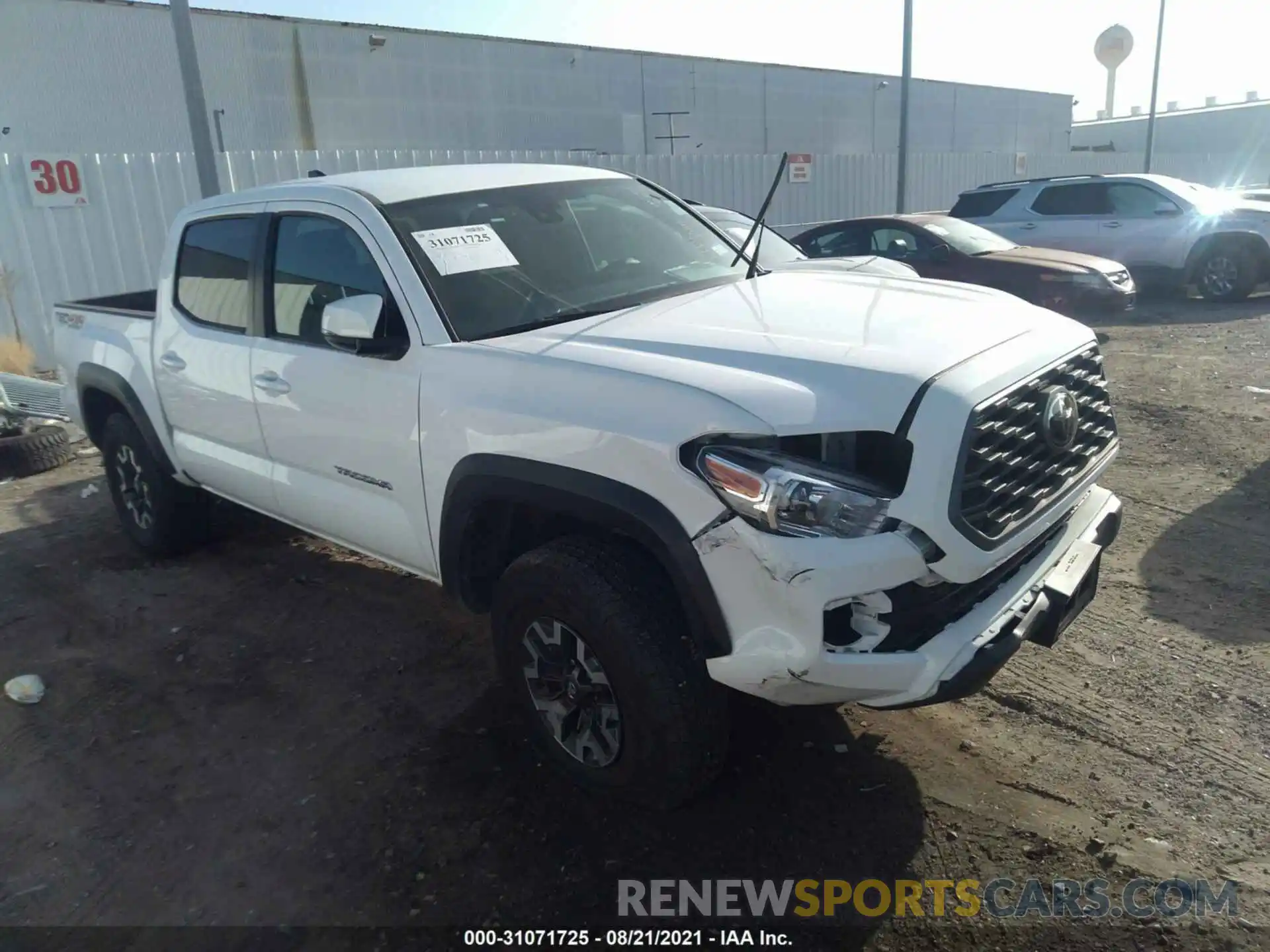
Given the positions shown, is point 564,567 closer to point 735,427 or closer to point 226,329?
point 735,427

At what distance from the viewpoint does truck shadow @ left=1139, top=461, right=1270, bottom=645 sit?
3896 mm

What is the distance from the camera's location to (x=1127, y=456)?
6.02 metres

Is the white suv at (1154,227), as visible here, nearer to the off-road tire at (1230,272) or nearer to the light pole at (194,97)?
the off-road tire at (1230,272)

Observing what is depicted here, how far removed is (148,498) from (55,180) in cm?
705

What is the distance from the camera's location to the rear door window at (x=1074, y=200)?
42.1ft

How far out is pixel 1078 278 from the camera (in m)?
10.3

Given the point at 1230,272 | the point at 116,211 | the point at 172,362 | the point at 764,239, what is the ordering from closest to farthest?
the point at 172,362 < the point at 764,239 < the point at 116,211 < the point at 1230,272

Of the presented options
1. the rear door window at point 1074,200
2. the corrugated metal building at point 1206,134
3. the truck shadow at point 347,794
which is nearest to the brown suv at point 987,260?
the rear door window at point 1074,200

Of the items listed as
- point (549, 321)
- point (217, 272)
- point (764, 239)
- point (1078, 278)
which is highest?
point (217, 272)

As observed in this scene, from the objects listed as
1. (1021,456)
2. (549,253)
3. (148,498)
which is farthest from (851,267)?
(148,498)

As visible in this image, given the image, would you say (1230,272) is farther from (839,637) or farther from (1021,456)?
(839,637)

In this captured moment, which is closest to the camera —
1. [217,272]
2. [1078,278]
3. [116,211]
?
[217,272]

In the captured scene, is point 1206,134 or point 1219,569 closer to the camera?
point 1219,569

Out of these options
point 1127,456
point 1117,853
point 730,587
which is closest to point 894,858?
point 1117,853
